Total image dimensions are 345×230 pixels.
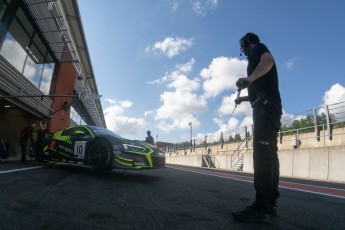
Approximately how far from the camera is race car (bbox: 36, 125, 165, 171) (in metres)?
6.21

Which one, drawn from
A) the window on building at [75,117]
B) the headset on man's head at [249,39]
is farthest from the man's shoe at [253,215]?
the window on building at [75,117]

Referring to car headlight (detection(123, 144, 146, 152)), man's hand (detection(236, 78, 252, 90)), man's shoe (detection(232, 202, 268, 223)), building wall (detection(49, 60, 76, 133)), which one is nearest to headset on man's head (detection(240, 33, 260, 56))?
man's hand (detection(236, 78, 252, 90))

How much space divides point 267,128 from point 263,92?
387 millimetres

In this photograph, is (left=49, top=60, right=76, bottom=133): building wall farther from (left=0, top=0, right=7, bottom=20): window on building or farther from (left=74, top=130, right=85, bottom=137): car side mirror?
(left=74, top=130, right=85, bottom=137): car side mirror

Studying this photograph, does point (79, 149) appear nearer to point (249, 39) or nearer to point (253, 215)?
point (249, 39)

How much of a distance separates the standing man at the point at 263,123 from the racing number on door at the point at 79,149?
4.91 metres

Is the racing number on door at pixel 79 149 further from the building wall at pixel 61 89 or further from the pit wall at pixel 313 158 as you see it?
the building wall at pixel 61 89

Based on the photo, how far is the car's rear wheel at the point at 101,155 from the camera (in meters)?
6.32

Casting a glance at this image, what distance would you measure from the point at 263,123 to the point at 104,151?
14.2 ft

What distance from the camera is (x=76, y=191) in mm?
3865

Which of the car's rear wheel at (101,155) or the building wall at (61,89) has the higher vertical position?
the building wall at (61,89)

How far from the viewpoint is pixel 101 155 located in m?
6.51

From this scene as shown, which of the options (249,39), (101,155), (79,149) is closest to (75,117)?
(79,149)

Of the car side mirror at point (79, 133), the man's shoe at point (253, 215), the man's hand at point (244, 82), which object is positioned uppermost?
the man's hand at point (244, 82)
